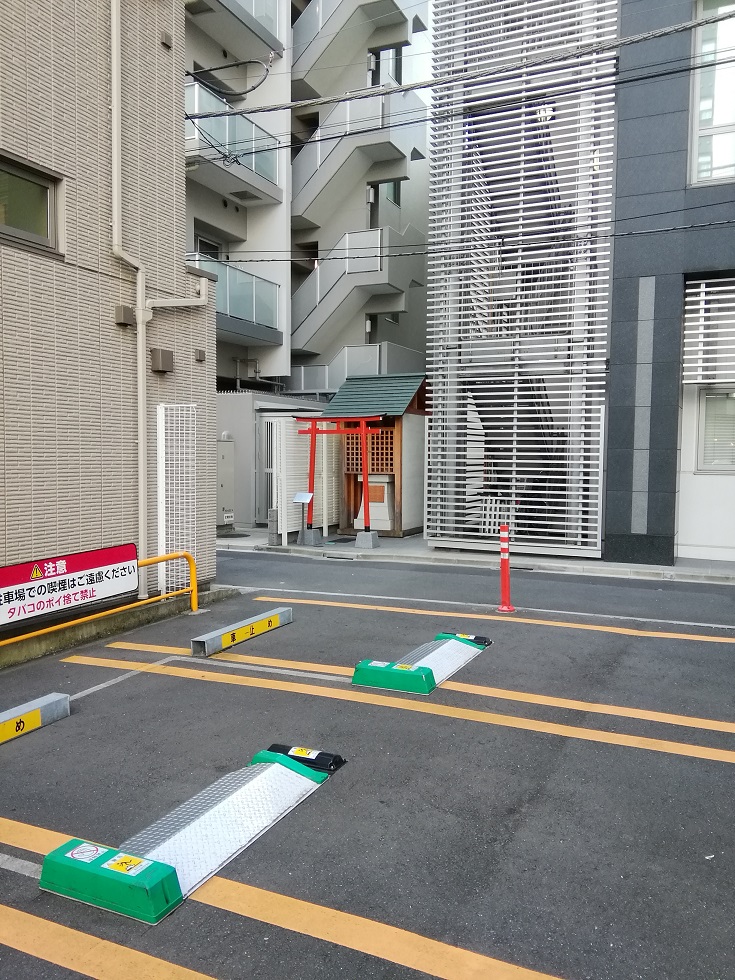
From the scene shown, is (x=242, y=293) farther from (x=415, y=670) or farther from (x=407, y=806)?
(x=407, y=806)

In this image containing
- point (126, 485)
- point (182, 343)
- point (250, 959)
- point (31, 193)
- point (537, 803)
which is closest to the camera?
point (250, 959)

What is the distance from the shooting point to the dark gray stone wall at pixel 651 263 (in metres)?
11.4

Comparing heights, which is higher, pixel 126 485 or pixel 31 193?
pixel 31 193

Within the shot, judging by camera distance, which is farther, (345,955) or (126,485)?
(126,485)

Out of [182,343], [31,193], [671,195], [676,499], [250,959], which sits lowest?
[250,959]

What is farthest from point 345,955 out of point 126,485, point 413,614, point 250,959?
point 126,485

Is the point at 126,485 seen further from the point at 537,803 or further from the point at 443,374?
the point at 443,374

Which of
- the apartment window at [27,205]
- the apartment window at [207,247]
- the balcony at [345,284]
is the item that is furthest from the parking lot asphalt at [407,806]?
the balcony at [345,284]

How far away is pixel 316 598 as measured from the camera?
9.12 metres

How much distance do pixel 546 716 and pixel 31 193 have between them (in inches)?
256

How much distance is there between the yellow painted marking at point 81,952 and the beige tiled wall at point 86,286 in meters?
4.23

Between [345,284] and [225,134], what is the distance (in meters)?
4.97

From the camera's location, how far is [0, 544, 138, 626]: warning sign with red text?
618cm

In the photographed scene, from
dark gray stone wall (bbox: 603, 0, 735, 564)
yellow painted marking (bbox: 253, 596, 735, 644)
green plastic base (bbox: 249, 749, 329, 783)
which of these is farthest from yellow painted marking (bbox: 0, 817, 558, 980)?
dark gray stone wall (bbox: 603, 0, 735, 564)
